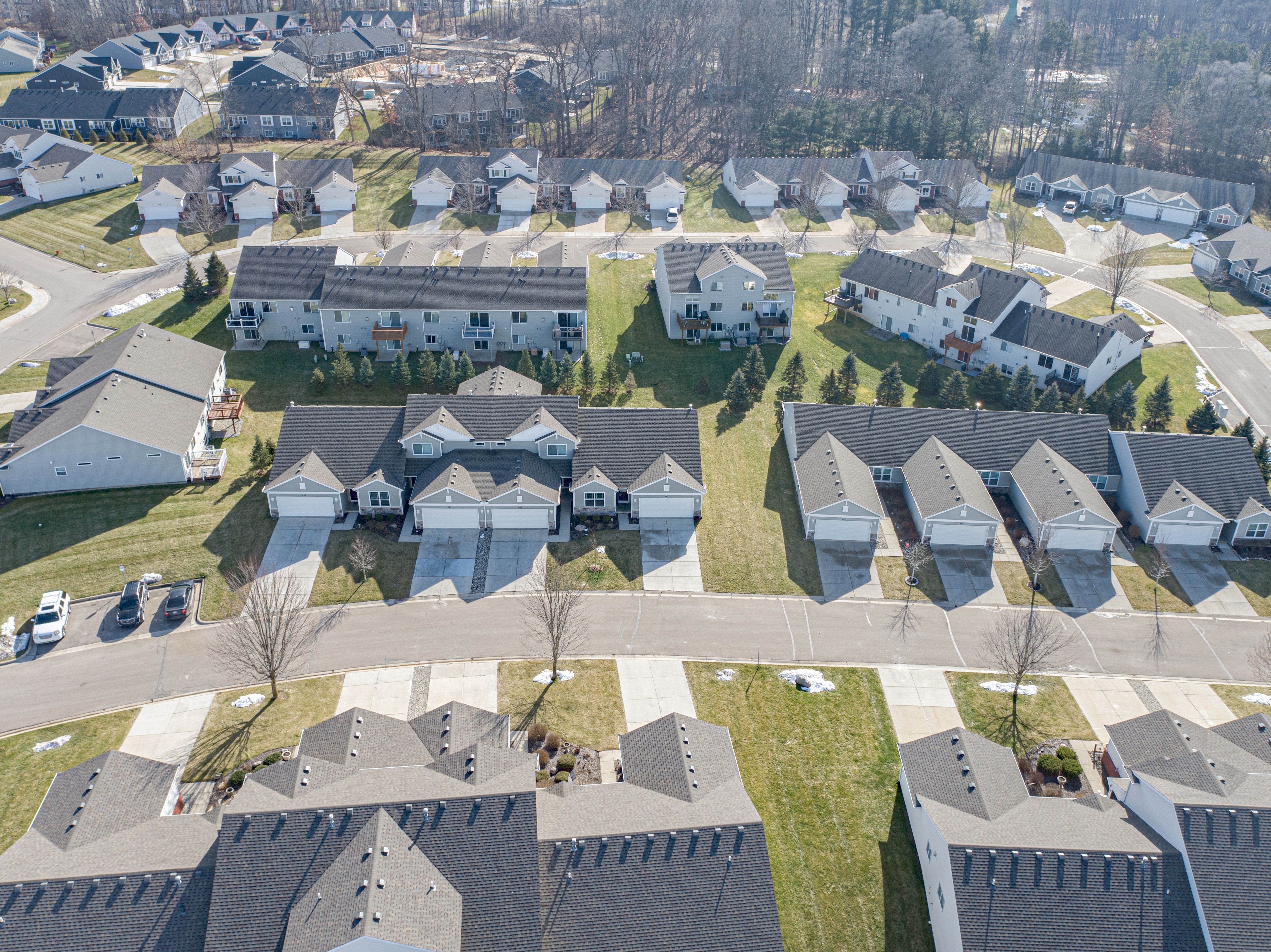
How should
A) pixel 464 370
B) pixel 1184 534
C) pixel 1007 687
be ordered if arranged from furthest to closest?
pixel 464 370
pixel 1184 534
pixel 1007 687

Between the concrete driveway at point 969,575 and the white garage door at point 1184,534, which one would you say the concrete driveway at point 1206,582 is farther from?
the concrete driveway at point 969,575

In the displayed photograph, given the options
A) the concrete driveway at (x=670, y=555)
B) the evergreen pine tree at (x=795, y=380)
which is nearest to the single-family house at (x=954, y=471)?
the evergreen pine tree at (x=795, y=380)

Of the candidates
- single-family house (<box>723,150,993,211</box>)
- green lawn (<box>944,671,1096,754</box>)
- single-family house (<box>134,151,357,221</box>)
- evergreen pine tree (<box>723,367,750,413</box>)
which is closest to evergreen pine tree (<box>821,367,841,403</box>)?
evergreen pine tree (<box>723,367,750,413</box>)

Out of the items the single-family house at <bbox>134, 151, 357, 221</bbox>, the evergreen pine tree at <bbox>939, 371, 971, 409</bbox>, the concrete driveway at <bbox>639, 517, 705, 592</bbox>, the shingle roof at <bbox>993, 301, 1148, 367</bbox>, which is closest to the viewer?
the concrete driveway at <bbox>639, 517, 705, 592</bbox>

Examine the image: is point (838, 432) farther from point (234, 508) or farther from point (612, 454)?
point (234, 508)

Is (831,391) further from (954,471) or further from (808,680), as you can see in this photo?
(808,680)

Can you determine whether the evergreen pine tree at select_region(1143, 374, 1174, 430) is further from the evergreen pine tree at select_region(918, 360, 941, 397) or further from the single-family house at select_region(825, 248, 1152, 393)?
the evergreen pine tree at select_region(918, 360, 941, 397)

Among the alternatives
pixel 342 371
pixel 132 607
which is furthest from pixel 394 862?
pixel 342 371
